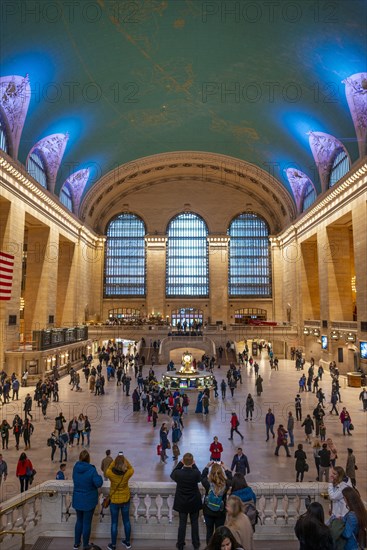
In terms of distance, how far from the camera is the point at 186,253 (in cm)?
4297

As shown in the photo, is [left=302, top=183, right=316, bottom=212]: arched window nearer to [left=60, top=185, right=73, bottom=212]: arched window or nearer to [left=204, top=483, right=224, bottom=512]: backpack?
[left=60, top=185, right=73, bottom=212]: arched window

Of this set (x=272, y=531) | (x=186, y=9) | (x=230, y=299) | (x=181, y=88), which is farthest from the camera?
(x=230, y=299)

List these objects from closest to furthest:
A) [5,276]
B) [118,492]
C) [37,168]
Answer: [118,492] → [5,276] → [37,168]

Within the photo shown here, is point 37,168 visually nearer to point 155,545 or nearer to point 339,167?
point 339,167

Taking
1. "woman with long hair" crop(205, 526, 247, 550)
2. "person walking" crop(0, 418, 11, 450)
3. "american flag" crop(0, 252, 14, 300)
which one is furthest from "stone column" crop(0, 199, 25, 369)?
"woman with long hair" crop(205, 526, 247, 550)

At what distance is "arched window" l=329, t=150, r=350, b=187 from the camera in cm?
2497

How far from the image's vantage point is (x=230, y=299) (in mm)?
42031

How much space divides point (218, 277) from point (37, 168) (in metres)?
21.6

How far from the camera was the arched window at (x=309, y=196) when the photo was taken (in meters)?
31.9

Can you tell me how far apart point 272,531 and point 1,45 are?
63.2 feet

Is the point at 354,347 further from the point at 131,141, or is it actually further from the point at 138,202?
the point at 138,202

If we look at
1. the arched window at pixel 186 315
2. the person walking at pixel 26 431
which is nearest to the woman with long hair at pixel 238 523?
the person walking at pixel 26 431

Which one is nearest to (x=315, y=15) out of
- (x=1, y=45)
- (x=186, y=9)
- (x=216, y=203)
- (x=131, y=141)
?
(x=186, y=9)

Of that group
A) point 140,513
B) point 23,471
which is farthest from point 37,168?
point 140,513
